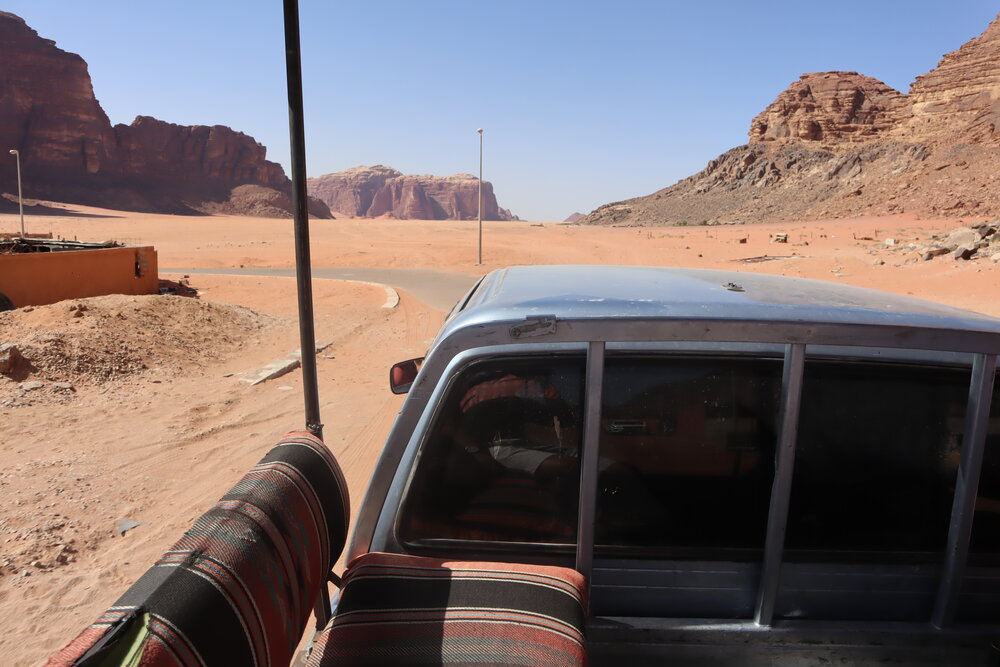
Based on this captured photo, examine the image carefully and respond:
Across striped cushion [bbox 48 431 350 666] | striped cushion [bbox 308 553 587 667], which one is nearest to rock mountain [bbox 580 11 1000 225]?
striped cushion [bbox 308 553 587 667]

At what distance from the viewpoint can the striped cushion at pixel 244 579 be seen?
117 centimetres

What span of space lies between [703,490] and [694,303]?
55 centimetres

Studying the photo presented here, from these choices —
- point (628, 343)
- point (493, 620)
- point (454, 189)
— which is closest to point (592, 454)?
point (628, 343)

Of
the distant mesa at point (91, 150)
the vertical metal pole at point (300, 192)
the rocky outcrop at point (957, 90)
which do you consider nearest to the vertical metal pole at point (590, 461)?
the vertical metal pole at point (300, 192)

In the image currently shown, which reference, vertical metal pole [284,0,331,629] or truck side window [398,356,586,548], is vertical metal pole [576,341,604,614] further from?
vertical metal pole [284,0,331,629]

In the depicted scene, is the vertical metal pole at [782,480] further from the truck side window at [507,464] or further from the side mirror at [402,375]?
the side mirror at [402,375]

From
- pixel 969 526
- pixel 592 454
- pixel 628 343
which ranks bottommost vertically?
pixel 969 526

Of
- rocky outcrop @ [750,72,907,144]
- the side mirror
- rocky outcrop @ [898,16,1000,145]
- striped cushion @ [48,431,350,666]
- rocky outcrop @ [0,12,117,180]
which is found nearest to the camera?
striped cushion @ [48,431,350,666]

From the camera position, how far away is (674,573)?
1898 mm

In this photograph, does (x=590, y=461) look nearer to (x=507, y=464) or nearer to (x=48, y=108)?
(x=507, y=464)

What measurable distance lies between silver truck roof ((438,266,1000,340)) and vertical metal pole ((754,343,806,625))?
14 cm

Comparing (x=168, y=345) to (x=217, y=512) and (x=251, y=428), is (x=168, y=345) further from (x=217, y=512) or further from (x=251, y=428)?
(x=217, y=512)

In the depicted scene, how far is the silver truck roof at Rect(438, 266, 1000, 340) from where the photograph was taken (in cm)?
180

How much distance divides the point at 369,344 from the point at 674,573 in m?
9.65
